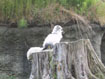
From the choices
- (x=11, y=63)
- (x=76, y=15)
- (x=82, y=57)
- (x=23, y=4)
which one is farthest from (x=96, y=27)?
(x=82, y=57)

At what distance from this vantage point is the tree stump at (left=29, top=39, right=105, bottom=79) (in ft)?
12.2

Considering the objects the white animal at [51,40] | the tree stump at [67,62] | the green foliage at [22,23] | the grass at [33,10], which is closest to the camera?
the tree stump at [67,62]

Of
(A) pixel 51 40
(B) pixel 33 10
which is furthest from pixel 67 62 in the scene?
(B) pixel 33 10

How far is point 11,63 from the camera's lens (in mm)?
7305

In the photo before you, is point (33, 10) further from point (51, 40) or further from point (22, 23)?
point (51, 40)

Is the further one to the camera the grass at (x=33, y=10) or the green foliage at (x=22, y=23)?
the grass at (x=33, y=10)

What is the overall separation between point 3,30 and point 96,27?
10.0 feet

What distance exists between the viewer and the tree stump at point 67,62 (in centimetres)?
372

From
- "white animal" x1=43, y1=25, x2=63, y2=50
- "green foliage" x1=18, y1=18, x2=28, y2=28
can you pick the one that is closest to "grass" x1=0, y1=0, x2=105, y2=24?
"green foliage" x1=18, y1=18, x2=28, y2=28

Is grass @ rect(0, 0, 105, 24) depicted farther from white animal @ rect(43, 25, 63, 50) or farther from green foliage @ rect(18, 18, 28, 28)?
white animal @ rect(43, 25, 63, 50)

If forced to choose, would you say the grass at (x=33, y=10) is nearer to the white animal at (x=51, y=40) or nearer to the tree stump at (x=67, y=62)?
the white animal at (x=51, y=40)

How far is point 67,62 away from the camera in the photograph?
3742 mm

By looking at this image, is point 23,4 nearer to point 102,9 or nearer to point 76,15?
point 76,15

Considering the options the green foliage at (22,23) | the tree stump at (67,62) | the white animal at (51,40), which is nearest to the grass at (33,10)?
the green foliage at (22,23)
